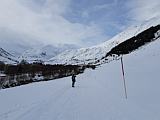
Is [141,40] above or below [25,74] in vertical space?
above

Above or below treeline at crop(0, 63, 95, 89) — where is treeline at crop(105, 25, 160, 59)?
above

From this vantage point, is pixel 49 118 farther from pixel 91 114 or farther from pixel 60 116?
pixel 91 114

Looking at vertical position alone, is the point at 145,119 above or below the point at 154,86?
below

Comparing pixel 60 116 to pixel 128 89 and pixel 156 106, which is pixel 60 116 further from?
pixel 128 89

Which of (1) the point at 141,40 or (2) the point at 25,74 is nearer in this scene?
(2) the point at 25,74

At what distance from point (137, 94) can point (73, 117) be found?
4886 mm

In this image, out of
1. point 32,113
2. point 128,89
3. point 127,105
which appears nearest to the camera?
point 32,113

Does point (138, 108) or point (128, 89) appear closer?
point (138, 108)

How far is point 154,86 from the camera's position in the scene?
1345 cm

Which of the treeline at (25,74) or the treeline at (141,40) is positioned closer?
the treeline at (25,74)

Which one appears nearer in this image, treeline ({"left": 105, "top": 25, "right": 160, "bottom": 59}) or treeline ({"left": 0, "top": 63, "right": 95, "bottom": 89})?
treeline ({"left": 0, "top": 63, "right": 95, "bottom": 89})

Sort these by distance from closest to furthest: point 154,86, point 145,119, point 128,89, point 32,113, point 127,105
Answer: point 145,119, point 32,113, point 127,105, point 154,86, point 128,89

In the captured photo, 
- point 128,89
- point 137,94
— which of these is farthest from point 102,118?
point 128,89

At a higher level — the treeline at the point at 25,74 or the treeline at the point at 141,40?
the treeline at the point at 141,40
